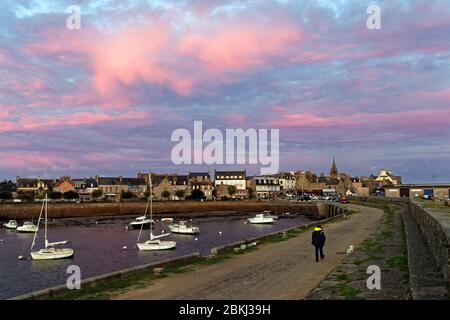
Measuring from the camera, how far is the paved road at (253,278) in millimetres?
18109

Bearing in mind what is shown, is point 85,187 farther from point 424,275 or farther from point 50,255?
point 424,275

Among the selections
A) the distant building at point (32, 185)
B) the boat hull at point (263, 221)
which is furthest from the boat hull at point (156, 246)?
the distant building at point (32, 185)

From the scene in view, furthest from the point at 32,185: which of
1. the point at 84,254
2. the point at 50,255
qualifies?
the point at 50,255

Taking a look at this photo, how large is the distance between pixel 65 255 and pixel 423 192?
394 ft

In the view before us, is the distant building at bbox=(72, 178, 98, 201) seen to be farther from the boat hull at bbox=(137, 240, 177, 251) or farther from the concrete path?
the concrete path

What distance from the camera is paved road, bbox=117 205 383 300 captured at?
18.1 m

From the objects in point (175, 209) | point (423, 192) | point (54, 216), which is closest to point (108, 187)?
point (175, 209)

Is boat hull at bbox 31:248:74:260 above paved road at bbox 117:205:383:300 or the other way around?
the other way around

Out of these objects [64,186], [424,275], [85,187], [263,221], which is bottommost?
[263,221]

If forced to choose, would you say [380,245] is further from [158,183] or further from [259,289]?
[158,183]

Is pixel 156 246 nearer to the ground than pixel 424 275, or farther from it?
nearer to the ground

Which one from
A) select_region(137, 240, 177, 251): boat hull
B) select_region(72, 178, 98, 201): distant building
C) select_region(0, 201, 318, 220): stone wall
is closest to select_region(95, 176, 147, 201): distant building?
select_region(72, 178, 98, 201): distant building

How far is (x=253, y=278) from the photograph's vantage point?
70.5ft
